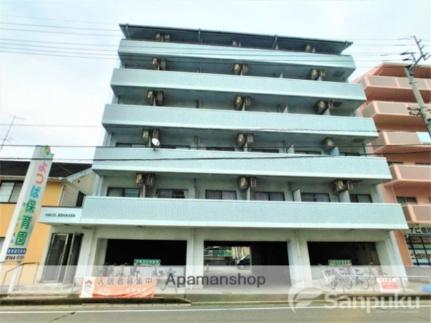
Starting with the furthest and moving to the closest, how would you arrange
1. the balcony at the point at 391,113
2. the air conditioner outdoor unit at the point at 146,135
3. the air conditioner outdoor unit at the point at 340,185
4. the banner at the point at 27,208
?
the balcony at the point at 391,113 < the air conditioner outdoor unit at the point at 146,135 < the air conditioner outdoor unit at the point at 340,185 < the banner at the point at 27,208

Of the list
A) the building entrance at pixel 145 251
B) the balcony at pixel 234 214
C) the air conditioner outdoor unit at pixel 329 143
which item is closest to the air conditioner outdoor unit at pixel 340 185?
the balcony at pixel 234 214

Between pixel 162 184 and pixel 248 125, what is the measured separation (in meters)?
6.01

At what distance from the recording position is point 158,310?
8023mm

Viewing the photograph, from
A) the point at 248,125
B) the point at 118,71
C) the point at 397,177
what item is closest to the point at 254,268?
→ the point at 248,125

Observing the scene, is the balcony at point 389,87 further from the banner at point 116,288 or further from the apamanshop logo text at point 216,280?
the banner at point 116,288

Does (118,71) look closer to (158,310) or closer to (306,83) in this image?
(306,83)

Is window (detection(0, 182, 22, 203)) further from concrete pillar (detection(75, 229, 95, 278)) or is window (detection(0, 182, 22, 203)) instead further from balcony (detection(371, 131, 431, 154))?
balcony (detection(371, 131, 431, 154))

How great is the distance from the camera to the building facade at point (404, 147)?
15214mm

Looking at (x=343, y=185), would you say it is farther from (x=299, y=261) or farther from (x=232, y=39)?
(x=232, y=39)

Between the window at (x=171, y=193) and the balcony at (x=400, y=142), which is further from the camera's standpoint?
the balcony at (x=400, y=142)

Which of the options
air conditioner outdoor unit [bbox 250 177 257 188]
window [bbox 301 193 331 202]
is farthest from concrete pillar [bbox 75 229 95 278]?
window [bbox 301 193 331 202]

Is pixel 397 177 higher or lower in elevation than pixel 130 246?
higher

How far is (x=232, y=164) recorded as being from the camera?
13.4m

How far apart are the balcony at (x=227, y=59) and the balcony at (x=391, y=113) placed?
314 centimetres
